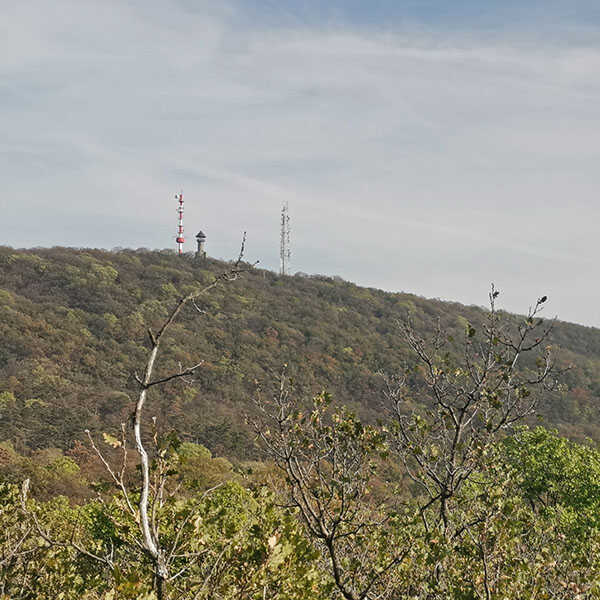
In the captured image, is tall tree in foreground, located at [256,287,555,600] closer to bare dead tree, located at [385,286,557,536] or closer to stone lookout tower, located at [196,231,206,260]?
bare dead tree, located at [385,286,557,536]

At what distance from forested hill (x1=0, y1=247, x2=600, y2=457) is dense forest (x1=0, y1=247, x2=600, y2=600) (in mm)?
269

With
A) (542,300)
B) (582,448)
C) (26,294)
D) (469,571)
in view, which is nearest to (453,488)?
(469,571)

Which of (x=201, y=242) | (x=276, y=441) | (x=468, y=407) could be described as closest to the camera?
(x=276, y=441)

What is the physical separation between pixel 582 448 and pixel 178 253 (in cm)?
6998

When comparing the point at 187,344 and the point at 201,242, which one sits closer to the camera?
the point at 187,344

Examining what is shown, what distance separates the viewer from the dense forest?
530cm

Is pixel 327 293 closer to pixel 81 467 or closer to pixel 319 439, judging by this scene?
pixel 81 467

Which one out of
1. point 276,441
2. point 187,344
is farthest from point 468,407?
point 187,344

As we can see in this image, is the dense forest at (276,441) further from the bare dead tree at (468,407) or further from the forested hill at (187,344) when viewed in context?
the forested hill at (187,344)

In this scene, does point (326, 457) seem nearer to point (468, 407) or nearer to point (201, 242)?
point (468, 407)

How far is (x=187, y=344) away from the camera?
212 feet

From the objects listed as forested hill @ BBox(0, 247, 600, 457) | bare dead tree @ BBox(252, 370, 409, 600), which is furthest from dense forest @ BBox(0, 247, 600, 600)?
forested hill @ BBox(0, 247, 600, 457)

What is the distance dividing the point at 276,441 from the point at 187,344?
5869 cm

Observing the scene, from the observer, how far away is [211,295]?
80.1 metres
